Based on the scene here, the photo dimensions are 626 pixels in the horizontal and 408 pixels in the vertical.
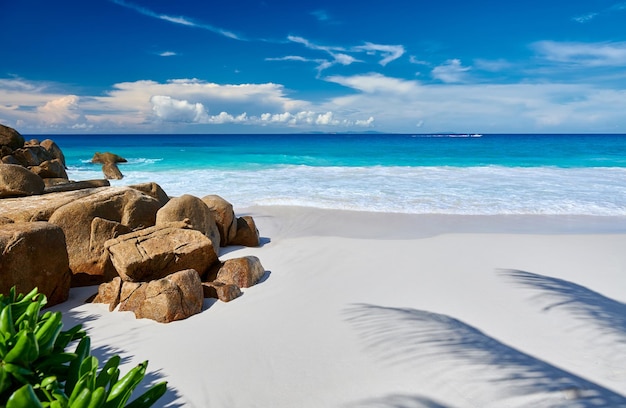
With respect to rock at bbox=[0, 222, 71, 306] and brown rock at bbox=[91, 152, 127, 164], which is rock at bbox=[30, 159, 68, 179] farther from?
brown rock at bbox=[91, 152, 127, 164]

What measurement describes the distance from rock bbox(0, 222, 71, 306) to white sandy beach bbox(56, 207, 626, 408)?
352mm

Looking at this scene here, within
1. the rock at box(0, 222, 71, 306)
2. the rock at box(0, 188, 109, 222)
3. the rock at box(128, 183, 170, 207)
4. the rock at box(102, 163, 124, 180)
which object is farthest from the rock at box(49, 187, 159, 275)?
the rock at box(102, 163, 124, 180)

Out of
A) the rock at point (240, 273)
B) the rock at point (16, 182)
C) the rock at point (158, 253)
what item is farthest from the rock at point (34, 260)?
the rock at point (16, 182)

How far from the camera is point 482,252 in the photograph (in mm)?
6641

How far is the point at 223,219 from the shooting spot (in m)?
7.47

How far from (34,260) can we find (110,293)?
2.87 feet

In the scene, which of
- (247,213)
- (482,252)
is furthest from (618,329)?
(247,213)

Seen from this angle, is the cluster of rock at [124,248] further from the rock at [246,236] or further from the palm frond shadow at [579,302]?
the palm frond shadow at [579,302]

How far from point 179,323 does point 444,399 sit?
2.66 metres

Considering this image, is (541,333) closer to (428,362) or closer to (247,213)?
(428,362)

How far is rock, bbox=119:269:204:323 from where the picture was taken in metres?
4.29

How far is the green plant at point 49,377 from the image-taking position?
5.21ft

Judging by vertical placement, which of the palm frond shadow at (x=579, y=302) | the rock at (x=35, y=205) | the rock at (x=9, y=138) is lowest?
the palm frond shadow at (x=579, y=302)

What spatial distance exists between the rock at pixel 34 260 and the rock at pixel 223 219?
2.85 m
